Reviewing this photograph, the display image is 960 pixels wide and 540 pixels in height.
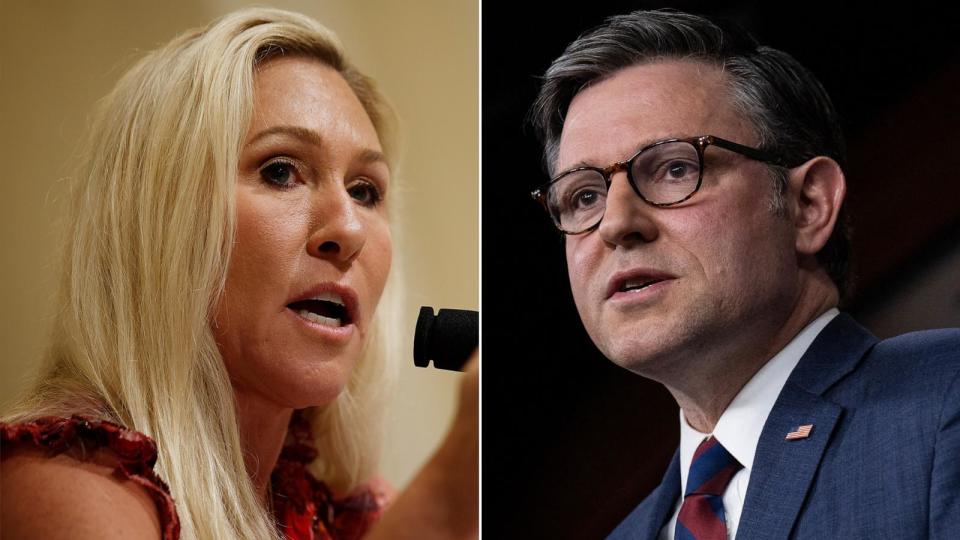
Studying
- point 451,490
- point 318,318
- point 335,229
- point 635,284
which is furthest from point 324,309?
point 635,284

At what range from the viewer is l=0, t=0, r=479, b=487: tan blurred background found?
62.5 inches

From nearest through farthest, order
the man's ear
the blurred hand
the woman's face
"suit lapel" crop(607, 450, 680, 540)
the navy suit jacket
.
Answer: the navy suit jacket, the man's ear, "suit lapel" crop(607, 450, 680, 540), the woman's face, the blurred hand

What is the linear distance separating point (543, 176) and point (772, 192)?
37cm

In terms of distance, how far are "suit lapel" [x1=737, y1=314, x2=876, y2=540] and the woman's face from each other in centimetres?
70

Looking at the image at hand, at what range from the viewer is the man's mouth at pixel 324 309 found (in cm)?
158

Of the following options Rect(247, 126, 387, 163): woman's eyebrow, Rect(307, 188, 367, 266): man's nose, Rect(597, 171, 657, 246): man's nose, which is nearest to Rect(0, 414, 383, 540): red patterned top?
Rect(307, 188, 367, 266): man's nose

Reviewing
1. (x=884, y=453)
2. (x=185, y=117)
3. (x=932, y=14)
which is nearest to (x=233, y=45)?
(x=185, y=117)

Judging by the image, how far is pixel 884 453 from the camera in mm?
1210

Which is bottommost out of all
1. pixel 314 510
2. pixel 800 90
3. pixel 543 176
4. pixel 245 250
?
pixel 314 510

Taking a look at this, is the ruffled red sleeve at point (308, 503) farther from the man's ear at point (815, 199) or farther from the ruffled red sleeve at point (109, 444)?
the man's ear at point (815, 199)

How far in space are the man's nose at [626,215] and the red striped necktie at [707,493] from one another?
301mm

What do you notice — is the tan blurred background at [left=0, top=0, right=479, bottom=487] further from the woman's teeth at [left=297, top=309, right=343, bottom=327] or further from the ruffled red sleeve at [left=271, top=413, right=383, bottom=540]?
the woman's teeth at [left=297, top=309, right=343, bottom=327]

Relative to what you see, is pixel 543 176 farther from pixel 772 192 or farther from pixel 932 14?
pixel 932 14

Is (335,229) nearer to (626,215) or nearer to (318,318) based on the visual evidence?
(318,318)
